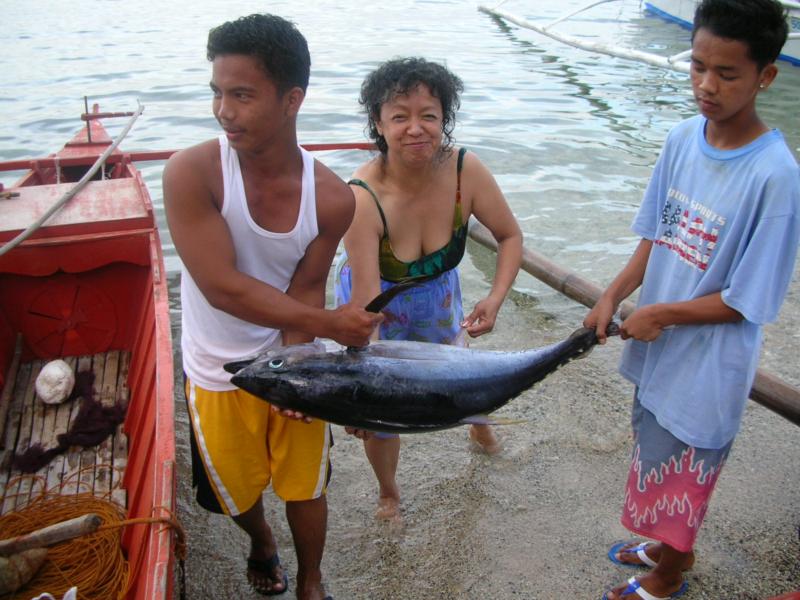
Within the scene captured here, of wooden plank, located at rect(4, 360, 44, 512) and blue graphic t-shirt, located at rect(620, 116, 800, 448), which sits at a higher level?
blue graphic t-shirt, located at rect(620, 116, 800, 448)

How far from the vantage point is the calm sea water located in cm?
814

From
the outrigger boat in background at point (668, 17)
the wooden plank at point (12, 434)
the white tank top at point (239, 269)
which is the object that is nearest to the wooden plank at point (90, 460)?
the wooden plank at point (12, 434)

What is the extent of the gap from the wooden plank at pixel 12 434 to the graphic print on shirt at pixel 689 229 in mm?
3250

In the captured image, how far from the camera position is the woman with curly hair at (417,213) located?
105 inches

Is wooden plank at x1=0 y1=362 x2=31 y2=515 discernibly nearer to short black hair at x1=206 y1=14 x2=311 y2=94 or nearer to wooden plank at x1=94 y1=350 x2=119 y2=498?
wooden plank at x1=94 y1=350 x2=119 y2=498

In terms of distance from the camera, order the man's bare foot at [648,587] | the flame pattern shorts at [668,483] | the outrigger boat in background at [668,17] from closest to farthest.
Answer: the flame pattern shorts at [668,483]
the man's bare foot at [648,587]
the outrigger boat in background at [668,17]

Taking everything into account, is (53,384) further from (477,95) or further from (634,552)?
(477,95)

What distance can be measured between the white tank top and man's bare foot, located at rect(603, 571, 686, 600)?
175 centimetres

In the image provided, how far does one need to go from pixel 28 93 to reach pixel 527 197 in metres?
10.7

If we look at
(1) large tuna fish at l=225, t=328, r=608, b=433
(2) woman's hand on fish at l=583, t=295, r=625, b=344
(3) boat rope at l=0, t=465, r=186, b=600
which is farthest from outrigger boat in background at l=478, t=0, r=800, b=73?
(3) boat rope at l=0, t=465, r=186, b=600

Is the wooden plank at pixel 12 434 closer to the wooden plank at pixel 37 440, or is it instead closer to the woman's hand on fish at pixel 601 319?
the wooden plank at pixel 37 440

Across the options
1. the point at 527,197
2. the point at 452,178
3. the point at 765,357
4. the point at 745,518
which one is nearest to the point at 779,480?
the point at 745,518

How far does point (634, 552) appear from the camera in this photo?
309 cm

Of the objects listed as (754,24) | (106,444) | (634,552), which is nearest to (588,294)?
(634,552)
